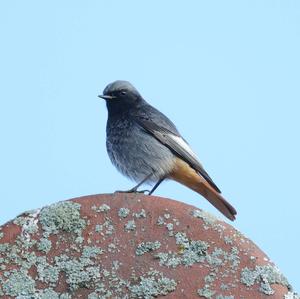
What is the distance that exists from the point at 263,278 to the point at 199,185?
12.5 ft

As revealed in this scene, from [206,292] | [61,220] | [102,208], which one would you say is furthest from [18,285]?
[206,292]

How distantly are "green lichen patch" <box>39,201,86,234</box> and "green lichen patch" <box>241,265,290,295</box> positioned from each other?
79cm

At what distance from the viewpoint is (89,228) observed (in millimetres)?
3812

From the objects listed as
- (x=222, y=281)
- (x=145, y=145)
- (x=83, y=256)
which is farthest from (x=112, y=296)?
(x=145, y=145)

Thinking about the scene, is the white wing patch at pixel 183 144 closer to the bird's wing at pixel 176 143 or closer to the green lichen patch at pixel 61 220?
the bird's wing at pixel 176 143

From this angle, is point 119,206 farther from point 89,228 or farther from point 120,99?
point 120,99

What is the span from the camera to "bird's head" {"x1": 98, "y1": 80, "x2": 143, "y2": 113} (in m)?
7.81

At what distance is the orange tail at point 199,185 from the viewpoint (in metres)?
7.17

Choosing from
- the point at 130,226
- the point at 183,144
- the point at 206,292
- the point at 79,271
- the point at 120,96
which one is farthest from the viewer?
the point at 120,96

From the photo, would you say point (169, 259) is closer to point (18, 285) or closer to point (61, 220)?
point (61, 220)

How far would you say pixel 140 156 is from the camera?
704 cm

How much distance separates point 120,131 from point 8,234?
141 inches

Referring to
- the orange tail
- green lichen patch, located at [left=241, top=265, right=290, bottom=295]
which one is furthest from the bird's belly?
green lichen patch, located at [left=241, top=265, right=290, bottom=295]

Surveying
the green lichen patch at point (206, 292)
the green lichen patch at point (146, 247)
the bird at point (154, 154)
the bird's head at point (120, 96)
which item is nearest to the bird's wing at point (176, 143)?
the bird at point (154, 154)
